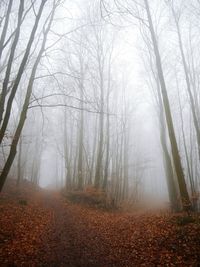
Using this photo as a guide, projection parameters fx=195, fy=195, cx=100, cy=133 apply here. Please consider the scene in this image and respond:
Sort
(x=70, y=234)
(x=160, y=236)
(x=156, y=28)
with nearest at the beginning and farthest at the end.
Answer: (x=160, y=236)
(x=70, y=234)
(x=156, y=28)

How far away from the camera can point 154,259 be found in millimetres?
5406

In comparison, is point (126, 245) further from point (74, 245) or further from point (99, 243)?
point (74, 245)

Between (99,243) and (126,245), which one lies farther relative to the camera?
(99,243)

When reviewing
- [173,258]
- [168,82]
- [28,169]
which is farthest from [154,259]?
[28,169]

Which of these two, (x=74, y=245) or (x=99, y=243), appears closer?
(x=74, y=245)

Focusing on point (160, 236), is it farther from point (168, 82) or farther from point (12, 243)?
point (168, 82)

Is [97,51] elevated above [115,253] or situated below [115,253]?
above

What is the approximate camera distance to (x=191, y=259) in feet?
16.6

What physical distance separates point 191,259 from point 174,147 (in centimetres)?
449

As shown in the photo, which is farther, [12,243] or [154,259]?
[12,243]

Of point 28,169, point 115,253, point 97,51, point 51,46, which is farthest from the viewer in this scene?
point 28,169

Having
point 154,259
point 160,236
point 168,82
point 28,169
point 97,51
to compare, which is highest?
point 97,51

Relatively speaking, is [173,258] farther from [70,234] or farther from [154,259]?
[70,234]

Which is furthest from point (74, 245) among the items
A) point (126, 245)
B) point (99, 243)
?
point (126, 245)
